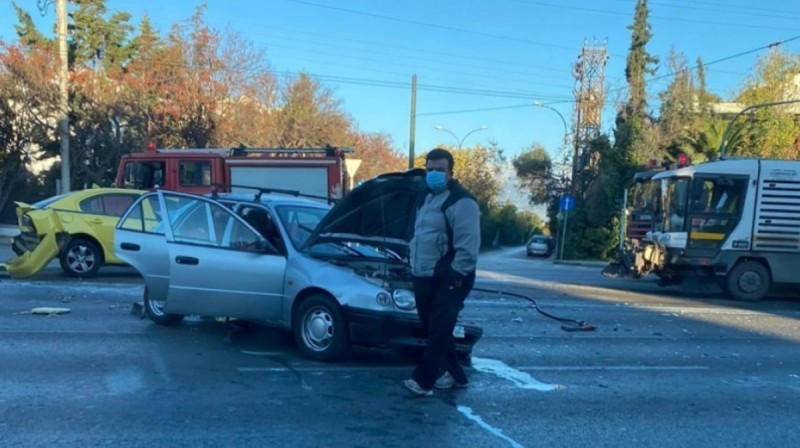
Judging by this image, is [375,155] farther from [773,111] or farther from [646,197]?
[646,197]

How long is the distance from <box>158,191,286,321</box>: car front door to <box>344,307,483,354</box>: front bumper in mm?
1071

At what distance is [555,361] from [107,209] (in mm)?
9036

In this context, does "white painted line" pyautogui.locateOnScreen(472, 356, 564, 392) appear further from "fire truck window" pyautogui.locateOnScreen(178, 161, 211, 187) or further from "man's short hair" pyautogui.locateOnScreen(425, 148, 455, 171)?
"fire truck window" pyautogui.locateOnScreen(178, 161, 211, 187)

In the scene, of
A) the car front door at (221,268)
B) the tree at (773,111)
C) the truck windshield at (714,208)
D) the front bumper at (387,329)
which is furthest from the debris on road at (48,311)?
the tree at (773,111)

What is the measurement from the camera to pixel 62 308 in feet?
33.4

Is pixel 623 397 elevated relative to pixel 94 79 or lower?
lower

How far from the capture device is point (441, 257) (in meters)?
6.05

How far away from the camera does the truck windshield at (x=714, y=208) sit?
15.7 m

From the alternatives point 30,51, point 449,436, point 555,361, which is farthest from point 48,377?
point 30,51

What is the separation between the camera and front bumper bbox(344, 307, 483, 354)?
7.05 meters

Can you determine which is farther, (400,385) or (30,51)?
(30,51)

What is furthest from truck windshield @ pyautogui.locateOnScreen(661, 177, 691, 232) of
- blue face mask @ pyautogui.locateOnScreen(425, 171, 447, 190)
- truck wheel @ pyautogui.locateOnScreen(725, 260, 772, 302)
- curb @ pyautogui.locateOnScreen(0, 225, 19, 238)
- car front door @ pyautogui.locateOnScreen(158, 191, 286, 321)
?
curb @ pyautogui.locateOnScreen(0, 225, 19, 238)

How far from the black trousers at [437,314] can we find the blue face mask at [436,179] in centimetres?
71

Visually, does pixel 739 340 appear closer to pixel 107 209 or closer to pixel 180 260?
pixel 180 260
